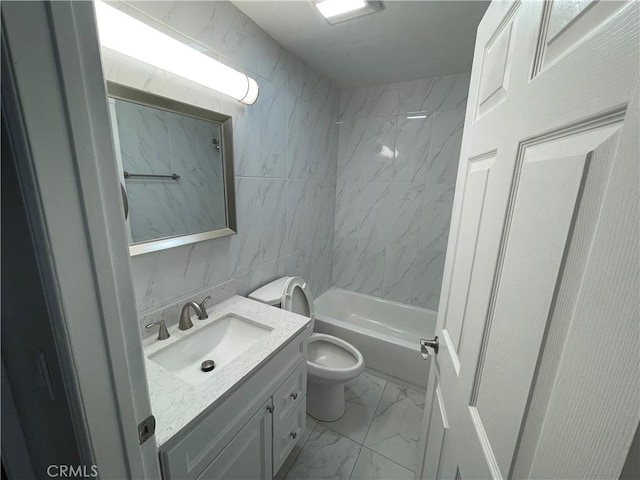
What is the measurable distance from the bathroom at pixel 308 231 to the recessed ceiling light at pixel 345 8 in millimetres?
34

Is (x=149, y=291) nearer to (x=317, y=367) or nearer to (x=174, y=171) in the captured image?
(x=174, y=171)

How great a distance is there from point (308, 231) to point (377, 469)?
159 cm

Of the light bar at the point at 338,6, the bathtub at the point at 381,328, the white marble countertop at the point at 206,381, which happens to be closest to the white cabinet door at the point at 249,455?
the white marble countertop at the point at 206,381

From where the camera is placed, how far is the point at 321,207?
2.33 meters

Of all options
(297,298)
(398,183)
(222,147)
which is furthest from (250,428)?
(398,183)

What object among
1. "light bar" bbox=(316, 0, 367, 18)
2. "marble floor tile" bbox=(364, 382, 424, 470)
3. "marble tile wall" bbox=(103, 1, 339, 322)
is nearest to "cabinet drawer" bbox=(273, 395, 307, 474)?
"marble floor tile" bbox=(364, 382, 424, 470)

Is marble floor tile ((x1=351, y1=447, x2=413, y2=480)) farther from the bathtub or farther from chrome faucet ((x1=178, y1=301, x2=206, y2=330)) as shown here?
chrome faucet ((x1=178, y1=301, x2=206, y2=330))

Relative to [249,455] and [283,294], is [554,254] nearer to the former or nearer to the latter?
[249,455]

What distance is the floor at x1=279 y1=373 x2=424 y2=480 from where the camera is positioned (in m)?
1.41

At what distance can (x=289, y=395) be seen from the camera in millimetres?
1252

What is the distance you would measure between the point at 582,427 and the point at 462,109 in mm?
2234

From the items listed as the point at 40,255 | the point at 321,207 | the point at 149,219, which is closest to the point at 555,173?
the point at 40,255

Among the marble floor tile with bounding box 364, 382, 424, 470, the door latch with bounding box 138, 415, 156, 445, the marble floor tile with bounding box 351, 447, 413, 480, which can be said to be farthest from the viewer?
the marble floor tile with bounding box 364, 382, 424, 470

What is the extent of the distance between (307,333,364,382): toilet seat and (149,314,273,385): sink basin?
0.51 metres
